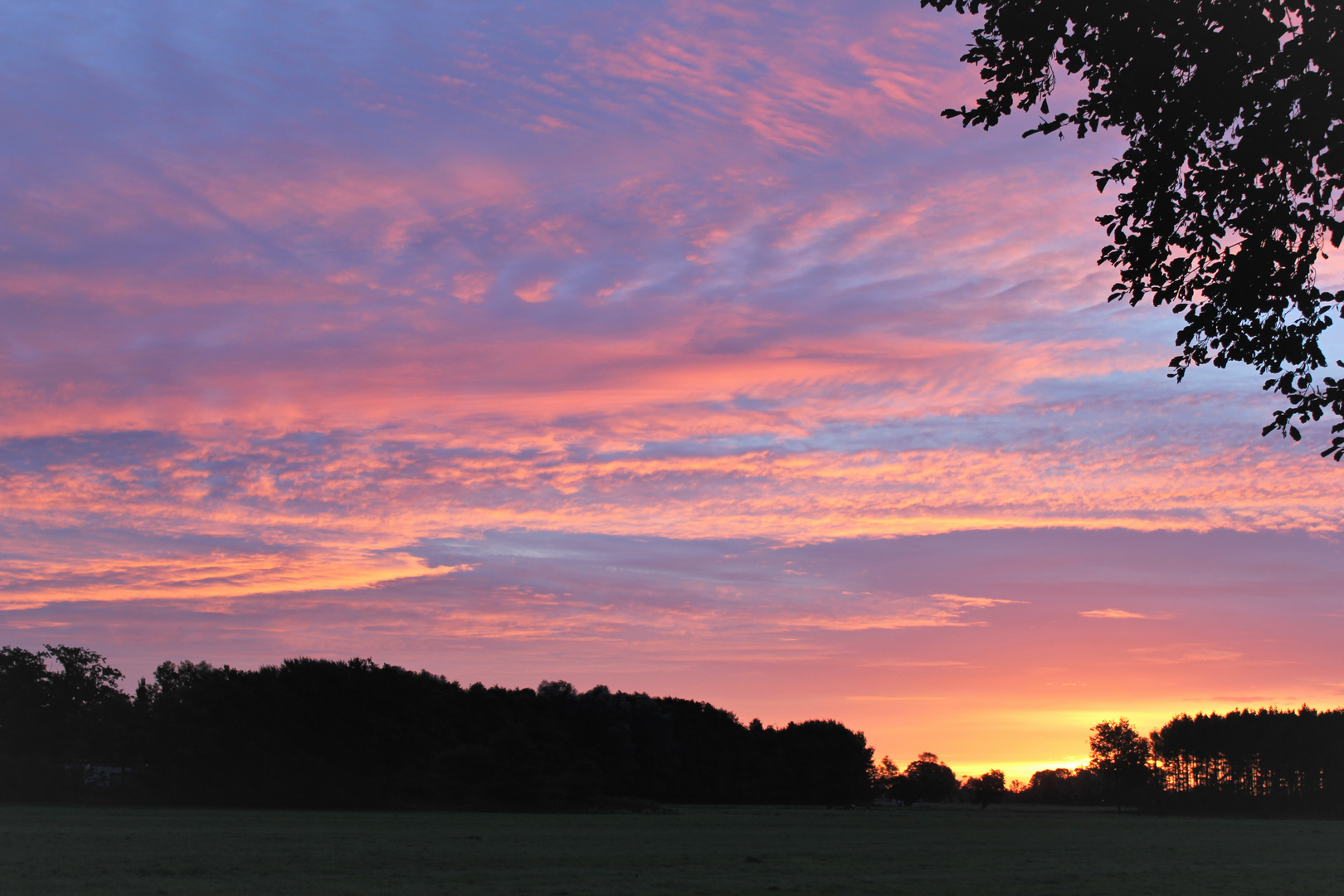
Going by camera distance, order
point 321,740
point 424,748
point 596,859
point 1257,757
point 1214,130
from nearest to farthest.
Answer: point 1214,130 < point 596,859 < point 321,740 < point 424,748 < point 1257,757

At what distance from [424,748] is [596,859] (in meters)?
72.7

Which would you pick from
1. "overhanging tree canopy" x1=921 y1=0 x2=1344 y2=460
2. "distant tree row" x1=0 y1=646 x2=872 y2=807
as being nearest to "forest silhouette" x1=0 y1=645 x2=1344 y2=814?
"distant tree row" x1=0 y1=646 x2=872 y2=807

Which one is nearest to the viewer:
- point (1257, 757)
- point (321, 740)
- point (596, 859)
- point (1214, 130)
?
point (1214, 130)

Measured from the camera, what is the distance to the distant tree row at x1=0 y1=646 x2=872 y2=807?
87.7m

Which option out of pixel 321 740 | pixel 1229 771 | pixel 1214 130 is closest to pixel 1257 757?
pixel 1229 771

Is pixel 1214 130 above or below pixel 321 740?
above

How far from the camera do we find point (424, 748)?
10381cm

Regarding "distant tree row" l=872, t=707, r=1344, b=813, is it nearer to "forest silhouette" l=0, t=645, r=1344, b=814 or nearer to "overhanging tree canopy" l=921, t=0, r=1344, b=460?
"forest silhouette" l=0, t=645, r=1344, b=814

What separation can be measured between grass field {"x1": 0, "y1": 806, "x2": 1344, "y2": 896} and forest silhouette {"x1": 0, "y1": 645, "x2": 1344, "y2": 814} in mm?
23703

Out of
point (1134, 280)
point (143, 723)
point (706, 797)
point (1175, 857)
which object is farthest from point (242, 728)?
point (1134, 280)

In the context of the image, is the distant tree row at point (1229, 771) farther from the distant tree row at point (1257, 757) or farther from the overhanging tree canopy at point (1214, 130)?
the overhanging tree canopy at point (1214, 130)

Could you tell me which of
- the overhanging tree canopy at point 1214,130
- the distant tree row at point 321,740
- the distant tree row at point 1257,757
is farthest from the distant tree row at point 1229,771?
the overhanging tree canopy at point 1214,130

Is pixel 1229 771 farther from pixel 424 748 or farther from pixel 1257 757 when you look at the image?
pixel 424 748

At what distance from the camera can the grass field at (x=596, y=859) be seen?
2648 centimetres
